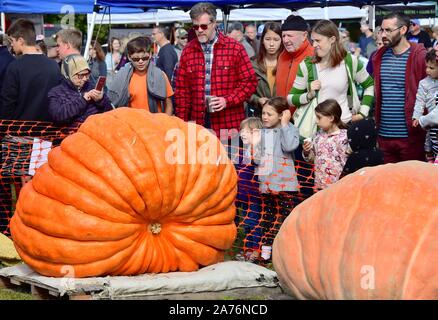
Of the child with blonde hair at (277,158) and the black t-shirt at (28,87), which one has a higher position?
A: the black t-shirt at (28,87)

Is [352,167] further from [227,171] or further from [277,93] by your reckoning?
[277,93]

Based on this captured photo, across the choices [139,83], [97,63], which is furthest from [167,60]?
[139,83]

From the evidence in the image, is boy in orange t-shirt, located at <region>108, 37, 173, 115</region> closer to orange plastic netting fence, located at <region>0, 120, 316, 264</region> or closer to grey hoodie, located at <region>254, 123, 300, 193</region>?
orange plastic netting fence, located at <region>0, 120, 316, 264</region>

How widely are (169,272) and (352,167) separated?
1.69m

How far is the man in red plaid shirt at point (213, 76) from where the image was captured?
8.31 m

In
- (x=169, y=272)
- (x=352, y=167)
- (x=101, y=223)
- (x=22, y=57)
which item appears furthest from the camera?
(x=22, y=57)

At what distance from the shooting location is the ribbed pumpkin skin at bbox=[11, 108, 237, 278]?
571 centimetres

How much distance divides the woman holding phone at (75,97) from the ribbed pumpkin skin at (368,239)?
3.40m

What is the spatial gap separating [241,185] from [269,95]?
54.4 inches

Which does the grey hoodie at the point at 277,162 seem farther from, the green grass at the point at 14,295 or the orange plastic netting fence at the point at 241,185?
the green grass at the point at 14,295

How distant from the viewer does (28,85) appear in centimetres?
824

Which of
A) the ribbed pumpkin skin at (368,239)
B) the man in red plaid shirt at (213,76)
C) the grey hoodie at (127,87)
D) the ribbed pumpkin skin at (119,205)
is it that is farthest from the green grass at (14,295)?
the man in red plaid shirt at (213,76)

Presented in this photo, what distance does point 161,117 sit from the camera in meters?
6.20
